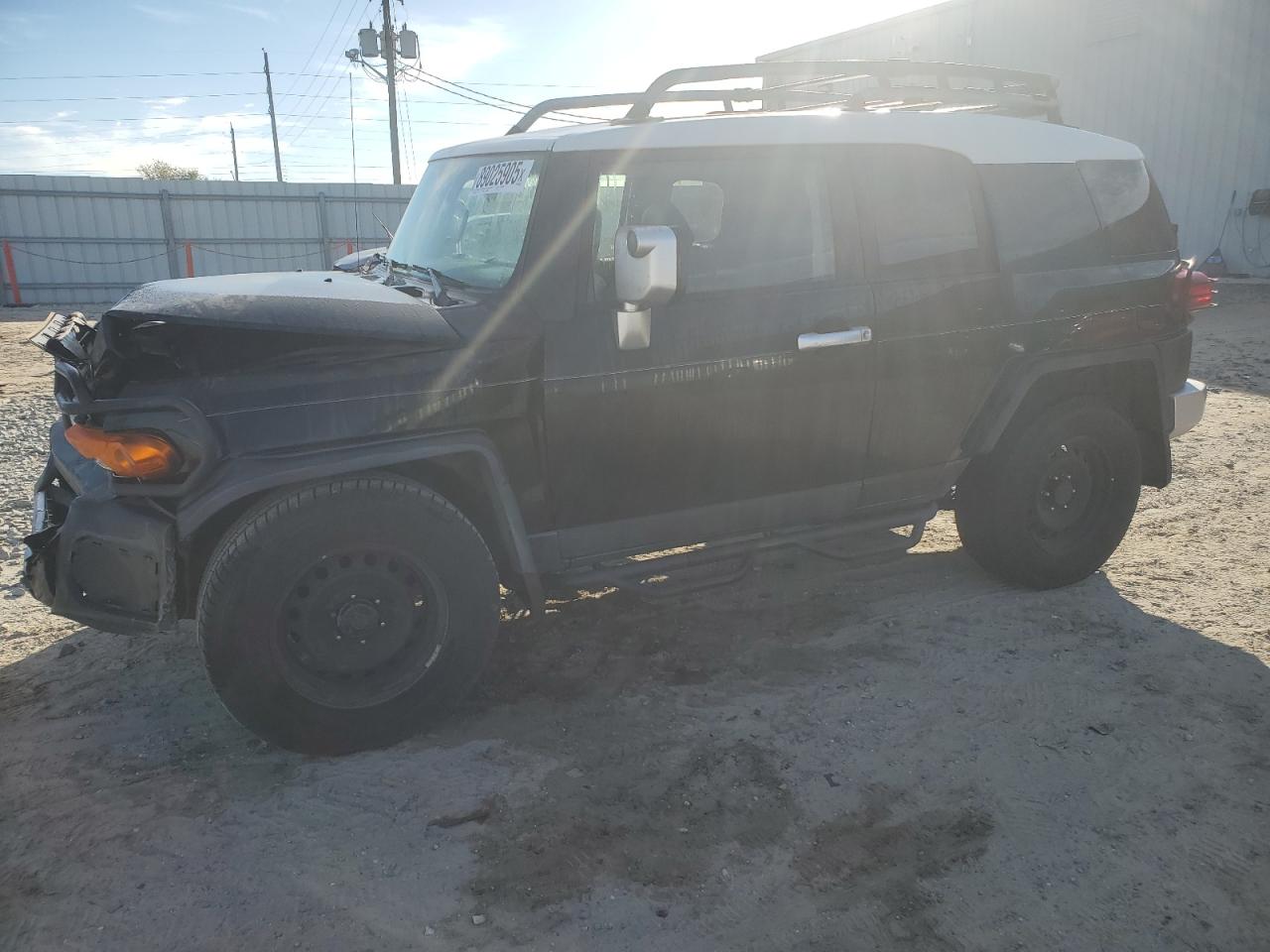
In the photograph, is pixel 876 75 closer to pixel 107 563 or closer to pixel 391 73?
pixel 107 563

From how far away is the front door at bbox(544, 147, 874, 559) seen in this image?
3.37m

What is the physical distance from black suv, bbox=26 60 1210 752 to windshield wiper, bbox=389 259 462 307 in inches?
0.9

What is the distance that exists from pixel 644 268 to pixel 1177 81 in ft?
59.0

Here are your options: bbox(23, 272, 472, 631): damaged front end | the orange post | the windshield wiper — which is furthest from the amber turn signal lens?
the orange post

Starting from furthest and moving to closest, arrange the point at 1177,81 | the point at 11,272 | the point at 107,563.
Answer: the point at 11,272 → the point at 1177,81 → the point at 107,563

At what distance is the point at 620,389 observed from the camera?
3.37 meters

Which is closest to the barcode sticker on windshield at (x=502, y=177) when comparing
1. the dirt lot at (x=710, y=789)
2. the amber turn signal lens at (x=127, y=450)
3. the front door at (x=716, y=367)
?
the front door at (x=716, y=367)

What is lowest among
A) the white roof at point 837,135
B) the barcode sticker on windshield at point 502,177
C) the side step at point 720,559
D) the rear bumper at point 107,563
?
the side step at point 720,559

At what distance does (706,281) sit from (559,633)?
1675mm

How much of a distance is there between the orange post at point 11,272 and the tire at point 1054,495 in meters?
21.6

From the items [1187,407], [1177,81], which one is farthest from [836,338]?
[1177,81]

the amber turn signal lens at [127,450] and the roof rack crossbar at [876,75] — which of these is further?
the roof rack crossbar at [876,75]

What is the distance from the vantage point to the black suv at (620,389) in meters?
2.92

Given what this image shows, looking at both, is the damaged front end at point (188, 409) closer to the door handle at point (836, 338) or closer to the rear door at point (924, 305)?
the door handle at point (836, 338)
